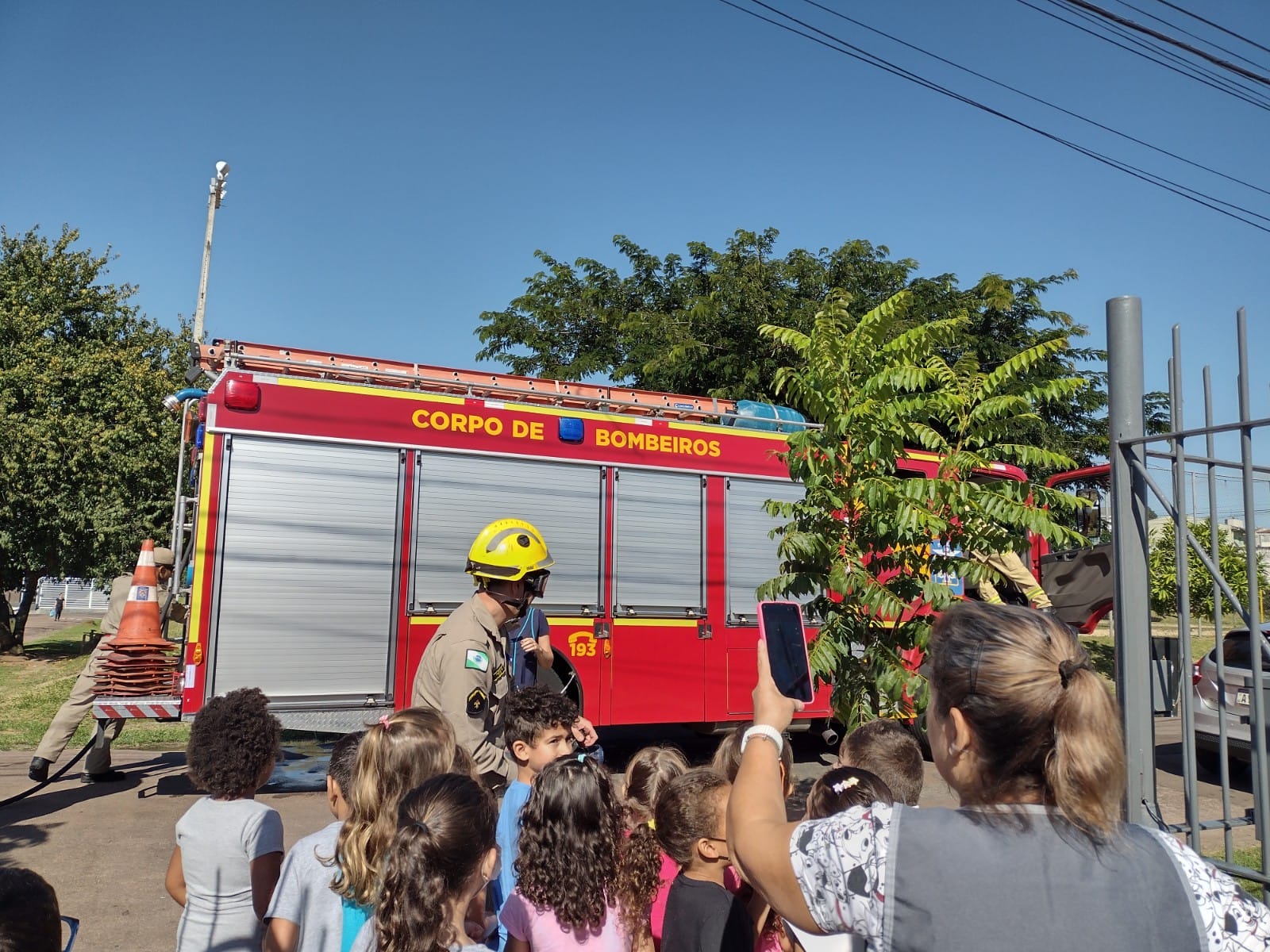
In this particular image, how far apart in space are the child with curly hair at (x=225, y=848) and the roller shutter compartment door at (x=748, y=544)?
6251 millimetres

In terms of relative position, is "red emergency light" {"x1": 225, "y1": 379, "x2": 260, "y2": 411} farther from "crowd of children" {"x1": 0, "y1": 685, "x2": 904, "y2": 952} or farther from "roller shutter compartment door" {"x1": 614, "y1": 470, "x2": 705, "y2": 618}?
"crowd of children" {"x1": 0, "y1": 685, "x2": 904, "y2": 952}

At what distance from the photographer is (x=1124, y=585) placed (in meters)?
3.21

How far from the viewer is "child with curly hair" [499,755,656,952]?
268 cm

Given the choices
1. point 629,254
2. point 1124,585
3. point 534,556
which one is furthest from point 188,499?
point 629,254

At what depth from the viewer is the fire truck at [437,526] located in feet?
23.5

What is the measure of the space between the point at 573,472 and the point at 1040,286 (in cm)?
1270

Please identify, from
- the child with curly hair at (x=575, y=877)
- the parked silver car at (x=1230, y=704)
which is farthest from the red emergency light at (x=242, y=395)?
the parked silver car at (x=1230, y=704)

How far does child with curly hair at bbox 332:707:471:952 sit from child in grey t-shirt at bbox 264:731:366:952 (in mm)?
33

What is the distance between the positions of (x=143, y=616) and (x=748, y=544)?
17.4ft

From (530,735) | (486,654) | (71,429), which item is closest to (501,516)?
(486,654)

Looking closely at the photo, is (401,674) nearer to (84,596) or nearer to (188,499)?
(188,499)

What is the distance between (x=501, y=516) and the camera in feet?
26.7

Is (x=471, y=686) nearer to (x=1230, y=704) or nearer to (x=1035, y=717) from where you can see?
(x=1035, y=717)

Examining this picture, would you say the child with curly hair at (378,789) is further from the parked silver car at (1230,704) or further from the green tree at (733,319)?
the green tree at (733,319)
